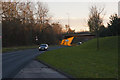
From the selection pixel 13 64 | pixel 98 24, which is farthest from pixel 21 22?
pixel 13 64

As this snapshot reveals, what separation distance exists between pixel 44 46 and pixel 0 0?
20.4 m

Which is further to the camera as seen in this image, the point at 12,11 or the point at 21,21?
the point at 21,21

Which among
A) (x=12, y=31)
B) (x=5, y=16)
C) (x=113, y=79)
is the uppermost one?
(x=5, y=16)

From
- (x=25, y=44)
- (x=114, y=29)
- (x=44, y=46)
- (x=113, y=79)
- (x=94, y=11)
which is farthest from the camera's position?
(x=25, y=44)

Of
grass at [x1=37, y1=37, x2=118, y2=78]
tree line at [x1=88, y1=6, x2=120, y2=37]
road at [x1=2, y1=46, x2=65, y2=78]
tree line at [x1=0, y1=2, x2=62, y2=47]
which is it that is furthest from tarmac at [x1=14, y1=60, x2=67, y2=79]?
tree line at [x1=0, y1=2, x2=62, y2=47]

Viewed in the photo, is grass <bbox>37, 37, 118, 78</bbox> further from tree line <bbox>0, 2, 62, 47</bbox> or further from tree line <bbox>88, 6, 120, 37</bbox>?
tree line <bbox>0, 2, 62, 47</bbox>

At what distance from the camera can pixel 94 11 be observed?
41125 mm

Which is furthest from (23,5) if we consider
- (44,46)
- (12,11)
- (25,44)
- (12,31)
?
Answer: (44,46)

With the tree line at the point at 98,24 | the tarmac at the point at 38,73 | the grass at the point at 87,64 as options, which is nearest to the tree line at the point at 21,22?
the tree line at the point at 98,24

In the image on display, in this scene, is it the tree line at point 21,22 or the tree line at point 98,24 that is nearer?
the tree line at point 98,24

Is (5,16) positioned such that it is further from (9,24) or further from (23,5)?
(23,5)

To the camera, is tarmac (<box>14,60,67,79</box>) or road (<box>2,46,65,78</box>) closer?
tarmac (<box>14,60,67,79</box>)

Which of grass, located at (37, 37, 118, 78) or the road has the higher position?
grass, located at (37, 37, 118, 78)

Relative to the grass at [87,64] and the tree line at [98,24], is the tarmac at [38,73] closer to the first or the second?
the grass at [87,64]
